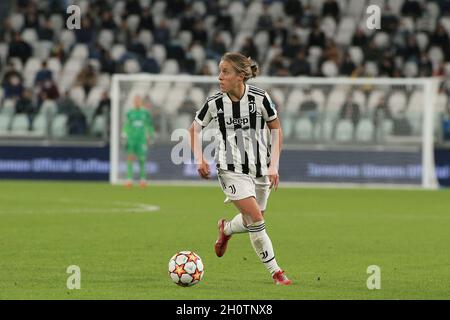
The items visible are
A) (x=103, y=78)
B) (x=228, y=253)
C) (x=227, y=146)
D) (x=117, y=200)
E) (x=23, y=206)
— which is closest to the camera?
(x=227, y=146)

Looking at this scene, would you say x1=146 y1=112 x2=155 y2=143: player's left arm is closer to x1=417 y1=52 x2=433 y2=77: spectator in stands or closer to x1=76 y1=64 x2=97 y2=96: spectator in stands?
x1=76 y1=64 x2=97 y2=96: spectator in stands

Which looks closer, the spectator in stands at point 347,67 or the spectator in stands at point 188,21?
the spectator in stands at point 347,67

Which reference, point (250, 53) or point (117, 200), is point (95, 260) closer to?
point (117, 200)

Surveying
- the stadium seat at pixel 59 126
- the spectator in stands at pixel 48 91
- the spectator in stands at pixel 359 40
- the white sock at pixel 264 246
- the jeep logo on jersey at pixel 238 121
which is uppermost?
the spectator in stands at pixel 359 40

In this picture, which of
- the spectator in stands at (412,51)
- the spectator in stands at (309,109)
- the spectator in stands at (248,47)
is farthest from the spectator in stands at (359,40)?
the spectator in stands at (309,109)

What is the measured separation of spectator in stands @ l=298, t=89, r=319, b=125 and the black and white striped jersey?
15922 millimetres

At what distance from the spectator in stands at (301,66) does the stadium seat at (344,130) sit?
3.03m

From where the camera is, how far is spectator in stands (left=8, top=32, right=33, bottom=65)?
29.9m

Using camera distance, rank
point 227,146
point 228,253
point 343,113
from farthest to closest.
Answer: point 343,113
point 228,253
point 227,146

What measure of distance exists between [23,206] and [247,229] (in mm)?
9818

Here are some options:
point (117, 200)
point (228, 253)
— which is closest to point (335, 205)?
point (117, 200)

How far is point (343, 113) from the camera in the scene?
2598 cm

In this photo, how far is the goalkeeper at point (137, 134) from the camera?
2572cm

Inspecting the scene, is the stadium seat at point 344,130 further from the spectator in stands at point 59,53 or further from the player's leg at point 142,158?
the spectator in stands at point 59,53
